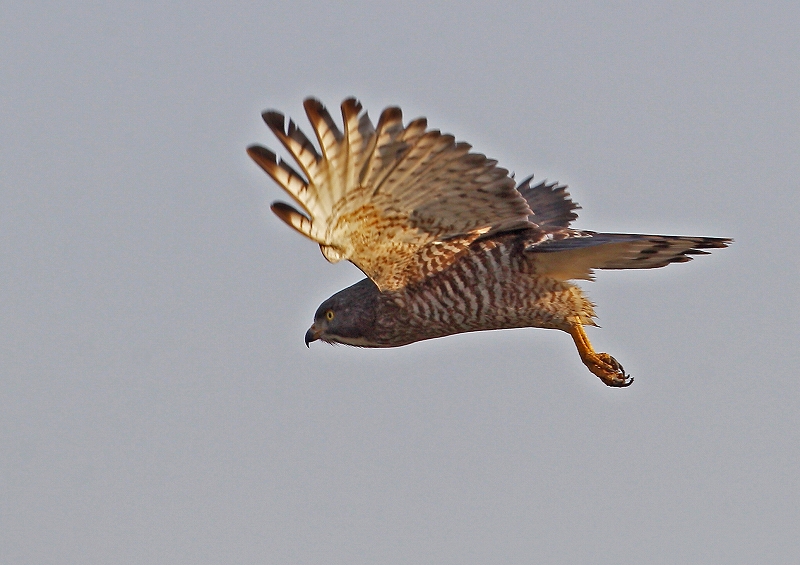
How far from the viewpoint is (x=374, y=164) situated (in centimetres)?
721

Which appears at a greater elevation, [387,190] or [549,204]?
[549,204]

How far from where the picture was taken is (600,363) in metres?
8.97

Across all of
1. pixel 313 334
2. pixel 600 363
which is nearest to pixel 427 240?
pixel 313 334

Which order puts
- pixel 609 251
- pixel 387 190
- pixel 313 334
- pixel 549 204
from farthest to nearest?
pixel 549 204
pixel 313 334
pixel 609 251
pixel 387 190

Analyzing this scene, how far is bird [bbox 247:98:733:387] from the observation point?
7156mm

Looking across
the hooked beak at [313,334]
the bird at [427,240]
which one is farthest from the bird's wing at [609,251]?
the hooked beak at [313,334]

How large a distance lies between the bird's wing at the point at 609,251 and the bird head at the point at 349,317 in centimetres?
120

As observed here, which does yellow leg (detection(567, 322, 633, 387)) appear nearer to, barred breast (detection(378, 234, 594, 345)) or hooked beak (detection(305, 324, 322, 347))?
barred breast (detection(378, 234, 594, 345))

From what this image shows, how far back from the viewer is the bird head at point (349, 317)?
27.4ft

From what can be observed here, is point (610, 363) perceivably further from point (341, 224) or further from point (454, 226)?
point (341, 224)

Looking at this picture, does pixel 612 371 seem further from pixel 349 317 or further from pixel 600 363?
pixel 349 317

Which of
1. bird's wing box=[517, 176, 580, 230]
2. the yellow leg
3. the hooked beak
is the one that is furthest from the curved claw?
the hooked beak

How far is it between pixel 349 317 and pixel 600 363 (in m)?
1.96

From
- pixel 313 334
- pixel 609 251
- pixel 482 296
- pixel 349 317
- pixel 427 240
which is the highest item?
pixel 609 251
